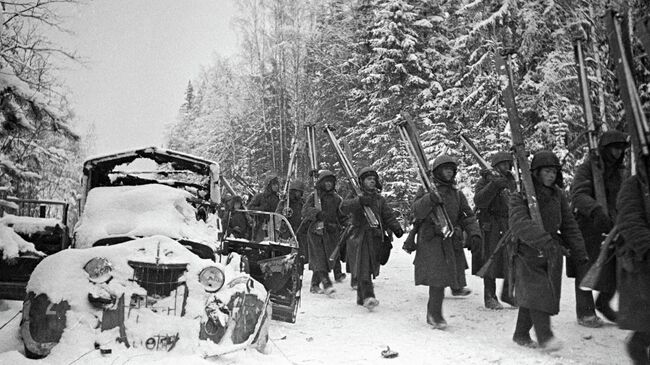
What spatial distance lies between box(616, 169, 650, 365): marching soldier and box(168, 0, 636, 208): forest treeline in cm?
513

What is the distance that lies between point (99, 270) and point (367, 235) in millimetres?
3966

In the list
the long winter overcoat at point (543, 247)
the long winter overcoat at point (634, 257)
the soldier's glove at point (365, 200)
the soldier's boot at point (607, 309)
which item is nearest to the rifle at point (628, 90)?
the long winter overcoat at point (634, 257)

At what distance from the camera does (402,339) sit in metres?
5.34

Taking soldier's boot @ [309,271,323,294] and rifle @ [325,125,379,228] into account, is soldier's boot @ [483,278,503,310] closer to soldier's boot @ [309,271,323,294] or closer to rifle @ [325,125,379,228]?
rifle @ [325,125,379,228]

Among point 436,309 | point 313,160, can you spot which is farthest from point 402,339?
point 313,160

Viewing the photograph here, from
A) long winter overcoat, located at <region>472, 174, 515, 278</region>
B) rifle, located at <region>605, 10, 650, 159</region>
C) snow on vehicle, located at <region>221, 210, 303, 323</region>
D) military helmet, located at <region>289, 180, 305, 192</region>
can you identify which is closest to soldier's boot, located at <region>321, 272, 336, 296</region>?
snow on vehicle, located at <region>221, 210, 303, 323</region>

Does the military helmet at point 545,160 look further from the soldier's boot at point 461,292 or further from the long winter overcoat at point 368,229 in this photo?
the soldier's boot at point 461,292

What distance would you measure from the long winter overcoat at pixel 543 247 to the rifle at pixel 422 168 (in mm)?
1151

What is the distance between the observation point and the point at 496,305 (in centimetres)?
644

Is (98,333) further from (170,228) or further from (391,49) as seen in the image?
(391,49)

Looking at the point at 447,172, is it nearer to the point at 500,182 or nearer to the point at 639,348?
the point at 500,182

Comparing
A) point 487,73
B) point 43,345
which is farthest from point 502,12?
point 43,345

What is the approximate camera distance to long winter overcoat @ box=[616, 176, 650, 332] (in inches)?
131

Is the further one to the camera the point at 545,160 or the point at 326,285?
the point at 326,285
